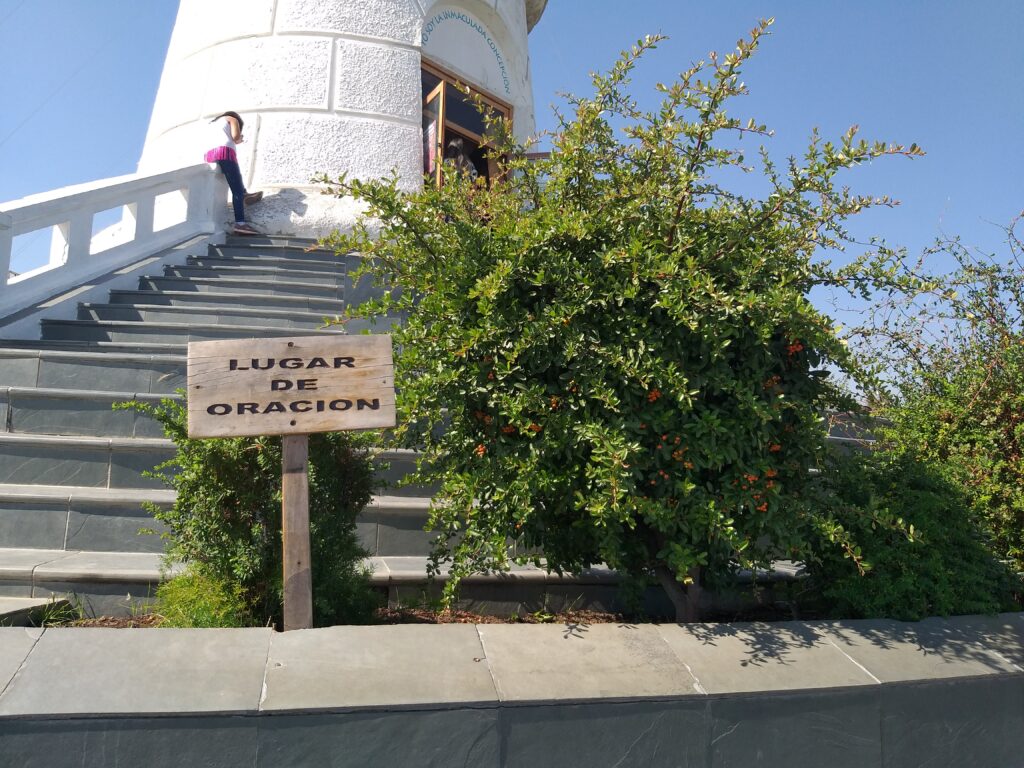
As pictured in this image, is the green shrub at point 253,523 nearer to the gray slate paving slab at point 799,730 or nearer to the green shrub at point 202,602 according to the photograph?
the green shrub at point 202,602

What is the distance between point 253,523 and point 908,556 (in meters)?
2.97

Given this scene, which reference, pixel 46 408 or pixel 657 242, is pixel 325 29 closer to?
pixel 46 408

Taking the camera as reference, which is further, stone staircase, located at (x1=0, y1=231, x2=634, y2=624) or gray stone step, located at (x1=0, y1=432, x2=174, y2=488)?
gray stone step, located at (x1=0, y1=432, x2=174, y2=488)

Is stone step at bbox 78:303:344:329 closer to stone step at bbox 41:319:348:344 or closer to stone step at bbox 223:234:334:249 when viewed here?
stone step at bbox 41:319:348:344

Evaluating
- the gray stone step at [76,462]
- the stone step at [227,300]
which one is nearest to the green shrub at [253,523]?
the gray stone step at [76,462]

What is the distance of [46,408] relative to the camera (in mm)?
4816

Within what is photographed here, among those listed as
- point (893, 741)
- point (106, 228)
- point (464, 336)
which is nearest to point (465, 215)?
point (464, 336)

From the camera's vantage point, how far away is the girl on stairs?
8.98m

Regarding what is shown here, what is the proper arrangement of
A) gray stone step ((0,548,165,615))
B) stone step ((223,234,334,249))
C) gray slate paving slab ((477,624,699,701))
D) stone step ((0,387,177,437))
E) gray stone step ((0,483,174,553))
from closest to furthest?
gray slate paving slab ((477,624,699,701)) → gray stone step ((0,548,165,615)) → gray stone step ((0,483,174,553)) → stone step ((0,387,177,437)) → stone step ((223,234,334,249))

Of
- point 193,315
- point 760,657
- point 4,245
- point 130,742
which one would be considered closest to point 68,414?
point 193,315

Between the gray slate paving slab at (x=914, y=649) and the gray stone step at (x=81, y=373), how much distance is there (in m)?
4.32

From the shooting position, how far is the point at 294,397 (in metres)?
2.96

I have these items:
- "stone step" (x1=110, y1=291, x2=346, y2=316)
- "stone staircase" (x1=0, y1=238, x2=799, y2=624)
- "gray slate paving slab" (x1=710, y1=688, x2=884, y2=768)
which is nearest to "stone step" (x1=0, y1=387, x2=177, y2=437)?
"stone staircase" (x1=0, y1=238, x2=799, y2=624)

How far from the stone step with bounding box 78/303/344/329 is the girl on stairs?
8.62 feet
